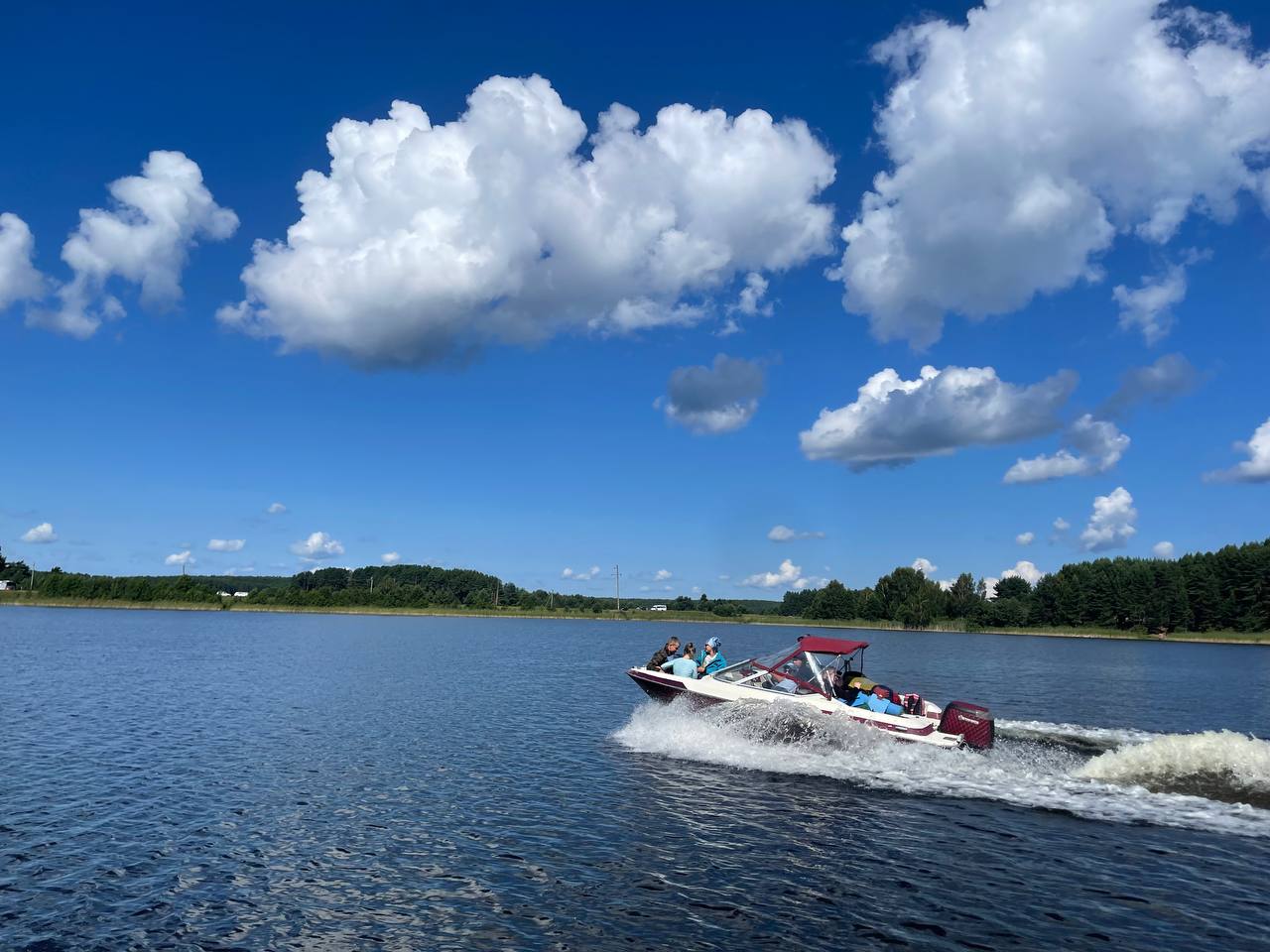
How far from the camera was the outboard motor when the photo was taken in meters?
22.2

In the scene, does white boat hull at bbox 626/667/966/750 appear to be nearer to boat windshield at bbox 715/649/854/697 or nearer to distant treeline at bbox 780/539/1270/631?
boat windshield at bbox 715/649/854/697

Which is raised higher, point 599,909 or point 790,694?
point 790,694

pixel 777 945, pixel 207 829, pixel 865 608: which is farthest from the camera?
pixel 865 608

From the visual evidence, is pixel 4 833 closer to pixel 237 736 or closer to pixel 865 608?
pixel 237 736

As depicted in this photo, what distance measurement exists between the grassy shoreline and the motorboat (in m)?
133

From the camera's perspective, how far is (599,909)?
11.8 meters

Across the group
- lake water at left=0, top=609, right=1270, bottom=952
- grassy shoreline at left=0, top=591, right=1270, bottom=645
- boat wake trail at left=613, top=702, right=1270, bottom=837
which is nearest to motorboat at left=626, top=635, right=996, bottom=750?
boat wake trail at left=613, top=702, right=1270, bottom=837

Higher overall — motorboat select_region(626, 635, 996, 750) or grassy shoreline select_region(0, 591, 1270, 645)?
motorboat select_region(626, 635, 996, 750)

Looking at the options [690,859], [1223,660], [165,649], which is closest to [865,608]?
[1223,660]

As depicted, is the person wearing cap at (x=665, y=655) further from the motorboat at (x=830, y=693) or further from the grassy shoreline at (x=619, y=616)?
the grassy shoreline at (x=619, y=616)

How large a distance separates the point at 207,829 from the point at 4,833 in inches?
132

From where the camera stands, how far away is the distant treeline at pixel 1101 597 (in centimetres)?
13188

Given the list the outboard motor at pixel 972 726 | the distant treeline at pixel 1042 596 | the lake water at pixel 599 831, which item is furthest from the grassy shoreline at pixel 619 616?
the outboard motor at pixel 972 726

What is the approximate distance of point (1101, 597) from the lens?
14525 cm
